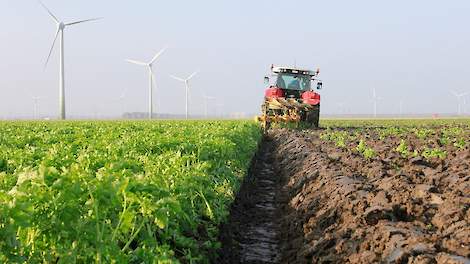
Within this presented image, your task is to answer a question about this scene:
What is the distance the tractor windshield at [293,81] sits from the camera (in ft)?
94.3

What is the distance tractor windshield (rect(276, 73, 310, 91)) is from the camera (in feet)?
94.3

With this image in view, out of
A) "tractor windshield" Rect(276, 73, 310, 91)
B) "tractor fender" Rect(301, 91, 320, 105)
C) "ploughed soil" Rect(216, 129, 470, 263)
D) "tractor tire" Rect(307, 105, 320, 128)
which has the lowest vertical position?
"ploughed soil" Rect(216, 129, 470, 263)

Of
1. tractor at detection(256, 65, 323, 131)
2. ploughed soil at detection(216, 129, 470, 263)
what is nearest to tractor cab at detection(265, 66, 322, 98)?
tractor at detection(256, 65, 323, 131)

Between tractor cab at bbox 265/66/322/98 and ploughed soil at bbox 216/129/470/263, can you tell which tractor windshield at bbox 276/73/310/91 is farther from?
ploughed soil at bbox 216/129/470/263

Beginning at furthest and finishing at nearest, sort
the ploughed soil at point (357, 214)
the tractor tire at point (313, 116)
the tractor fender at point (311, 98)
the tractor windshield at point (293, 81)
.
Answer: the tractor windshield at point (293, 81), the tractor tire at point (313, 116), the tractor fender at point (311, 98), the ploughed soil at point (357, 214)

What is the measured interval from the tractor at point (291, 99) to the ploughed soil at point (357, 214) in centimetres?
1441

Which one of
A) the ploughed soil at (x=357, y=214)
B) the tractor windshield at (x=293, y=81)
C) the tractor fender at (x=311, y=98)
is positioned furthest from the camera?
the tractor windshield at (x=293, y=81)

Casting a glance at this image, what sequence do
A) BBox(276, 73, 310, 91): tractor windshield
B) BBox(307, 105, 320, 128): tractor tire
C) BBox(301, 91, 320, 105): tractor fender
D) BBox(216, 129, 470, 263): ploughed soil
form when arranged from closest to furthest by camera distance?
1. BBox(216, 129, 470, 263): ploughed soil
2. BBox(301, 91, 320, 105): tractor fender
3. BBox(307, 105, 320, 128): tractor tire
4. BBox(276, 73, 310, 91): tractor windshield

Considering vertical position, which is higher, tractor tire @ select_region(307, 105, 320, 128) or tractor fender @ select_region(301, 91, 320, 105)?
tractor fender @ select_region(301, 91, 320, 105)

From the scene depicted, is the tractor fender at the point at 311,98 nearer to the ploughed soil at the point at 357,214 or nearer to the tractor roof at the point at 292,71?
the tractor roof at the point at 292,71

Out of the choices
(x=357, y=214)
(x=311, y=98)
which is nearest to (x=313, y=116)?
(x=311, y=98)

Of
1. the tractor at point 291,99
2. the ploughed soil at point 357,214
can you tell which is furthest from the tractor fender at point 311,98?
the ploughed soil at point 357,214

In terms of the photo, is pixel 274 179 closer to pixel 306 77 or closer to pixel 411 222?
pixel 411 222

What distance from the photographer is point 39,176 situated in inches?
165
